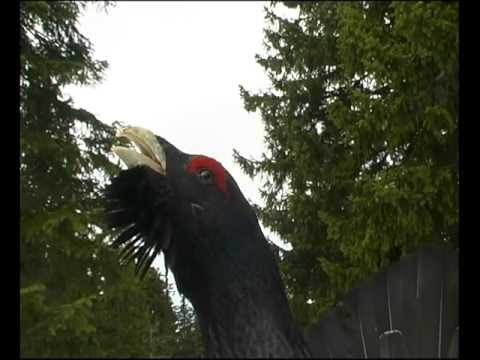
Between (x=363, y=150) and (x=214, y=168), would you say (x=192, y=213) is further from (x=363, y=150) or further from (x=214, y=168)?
(x=363, y=150)

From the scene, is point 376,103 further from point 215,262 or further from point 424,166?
point 215,262

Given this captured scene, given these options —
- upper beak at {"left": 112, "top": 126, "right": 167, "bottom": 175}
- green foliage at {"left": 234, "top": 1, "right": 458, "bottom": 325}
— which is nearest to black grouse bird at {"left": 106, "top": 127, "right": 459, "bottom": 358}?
upper beak at {"left": 112, "top": 126, "right": 167, "bottom": 175}

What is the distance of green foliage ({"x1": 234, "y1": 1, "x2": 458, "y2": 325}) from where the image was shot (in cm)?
556

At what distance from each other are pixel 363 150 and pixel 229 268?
12.9 ft

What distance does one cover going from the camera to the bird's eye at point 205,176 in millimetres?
2270

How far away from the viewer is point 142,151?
226 centimetres

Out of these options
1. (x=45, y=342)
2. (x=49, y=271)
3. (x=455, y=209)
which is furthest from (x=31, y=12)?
(x=455, y=209)

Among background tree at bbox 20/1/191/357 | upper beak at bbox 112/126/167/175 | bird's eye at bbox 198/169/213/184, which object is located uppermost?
background tree at bbox 20/1/191/357

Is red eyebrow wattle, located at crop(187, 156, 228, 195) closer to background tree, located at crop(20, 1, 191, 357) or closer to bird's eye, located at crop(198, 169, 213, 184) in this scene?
bird's eye, located at crop(198, 169, 213, 184)

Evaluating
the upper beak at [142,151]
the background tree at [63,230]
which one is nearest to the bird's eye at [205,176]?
the upper beak at [142,151]

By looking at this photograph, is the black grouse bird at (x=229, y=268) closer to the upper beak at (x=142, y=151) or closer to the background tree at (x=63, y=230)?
the upper beak at (x=142, y=151)

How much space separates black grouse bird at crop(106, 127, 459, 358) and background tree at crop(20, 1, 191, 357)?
9.93 feet

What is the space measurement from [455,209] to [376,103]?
39.2 inches

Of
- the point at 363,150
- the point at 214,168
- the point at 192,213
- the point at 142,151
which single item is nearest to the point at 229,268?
the point at 192,213
